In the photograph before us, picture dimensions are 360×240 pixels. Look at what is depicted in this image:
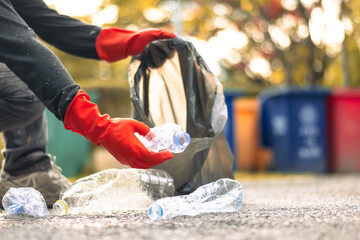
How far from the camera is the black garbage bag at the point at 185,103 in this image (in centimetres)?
237

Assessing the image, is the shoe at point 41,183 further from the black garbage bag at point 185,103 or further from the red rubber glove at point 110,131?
the red rubber glove at point 110,131

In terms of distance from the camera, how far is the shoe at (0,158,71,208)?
8.02 feet

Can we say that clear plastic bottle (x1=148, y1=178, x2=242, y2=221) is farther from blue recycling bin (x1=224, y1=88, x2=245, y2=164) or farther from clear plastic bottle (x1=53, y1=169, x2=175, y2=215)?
blue recycling bin (x1=224, y1=88, x2=245, y2=164)

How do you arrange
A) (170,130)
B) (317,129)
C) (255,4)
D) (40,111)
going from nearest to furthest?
(170,130)
(40,111)
(317,129)
(255,4)

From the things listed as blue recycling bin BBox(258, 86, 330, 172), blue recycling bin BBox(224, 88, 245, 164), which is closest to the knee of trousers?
blue recycling bin BBox(224, 88, 245, 164)

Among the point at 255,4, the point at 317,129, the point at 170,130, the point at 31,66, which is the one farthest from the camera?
the point at 255,4

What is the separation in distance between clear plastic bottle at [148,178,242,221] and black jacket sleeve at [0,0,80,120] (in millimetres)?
474

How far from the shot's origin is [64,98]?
175 centimetres

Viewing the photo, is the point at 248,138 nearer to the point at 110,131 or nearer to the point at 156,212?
the point at 156,212

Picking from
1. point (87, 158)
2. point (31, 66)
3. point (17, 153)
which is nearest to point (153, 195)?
point (17, 153)

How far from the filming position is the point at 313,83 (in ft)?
28.0

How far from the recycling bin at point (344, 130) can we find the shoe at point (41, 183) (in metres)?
3.96

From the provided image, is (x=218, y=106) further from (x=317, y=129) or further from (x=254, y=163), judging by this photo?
(x=254, y=163)

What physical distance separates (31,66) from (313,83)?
720cm
